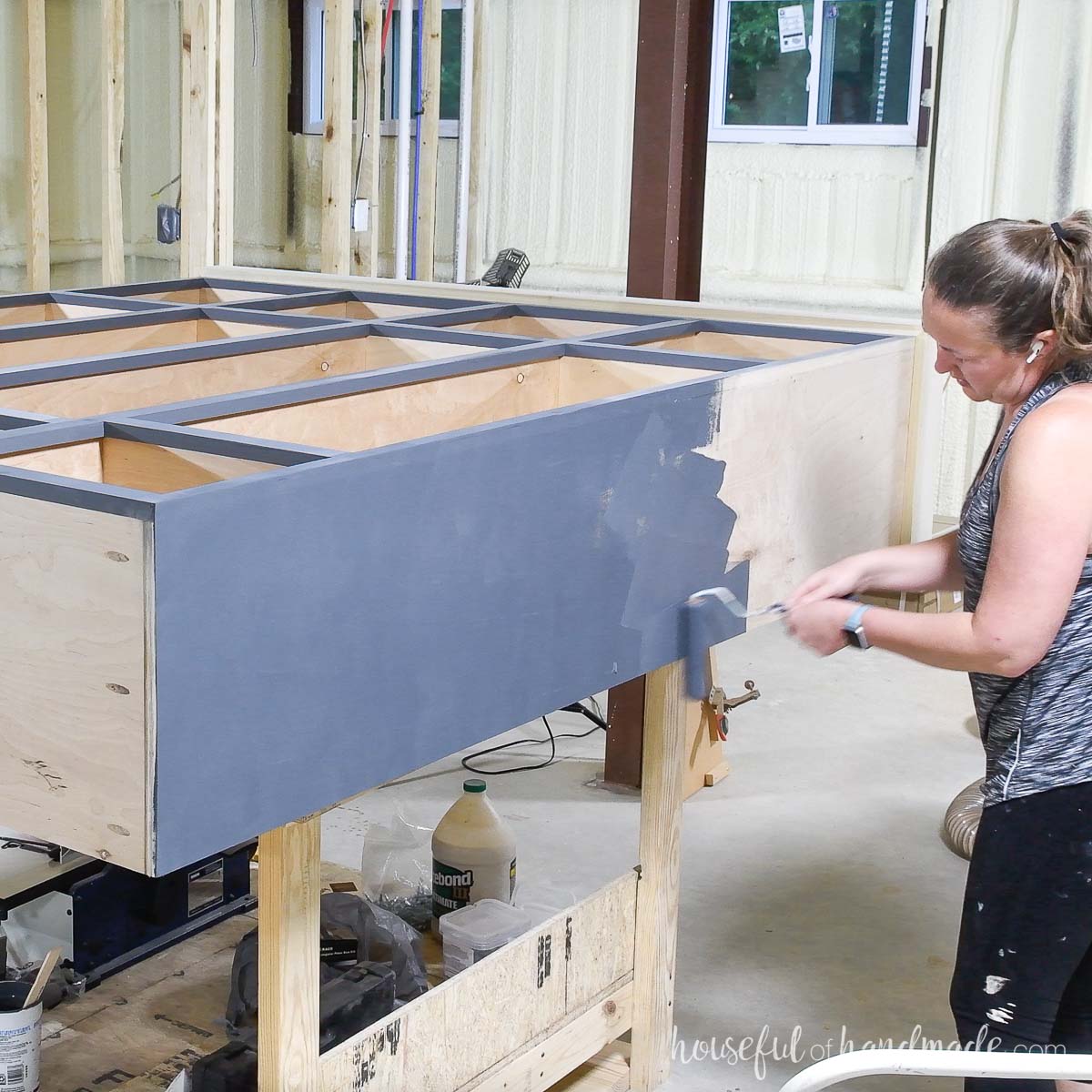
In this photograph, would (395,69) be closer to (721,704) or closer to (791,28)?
(791,28)

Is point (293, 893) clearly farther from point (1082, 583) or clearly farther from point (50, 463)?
point (1082, 583)

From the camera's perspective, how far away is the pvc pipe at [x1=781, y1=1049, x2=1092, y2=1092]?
1.06 metres

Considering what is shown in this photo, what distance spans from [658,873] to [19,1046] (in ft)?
3.19

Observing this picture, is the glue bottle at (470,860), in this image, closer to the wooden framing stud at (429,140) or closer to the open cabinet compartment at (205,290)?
the open cabinet compartment at (205,290)

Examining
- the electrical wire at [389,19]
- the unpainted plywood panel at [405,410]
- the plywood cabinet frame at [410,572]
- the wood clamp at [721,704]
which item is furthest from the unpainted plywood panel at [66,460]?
the electrical wire at [389,19]

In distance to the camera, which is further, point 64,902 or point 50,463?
point 64,902

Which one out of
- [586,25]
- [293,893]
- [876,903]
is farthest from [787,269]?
[293,893]

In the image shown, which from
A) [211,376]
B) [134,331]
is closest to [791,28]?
[134,331]

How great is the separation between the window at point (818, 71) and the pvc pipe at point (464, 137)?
39.9 inches

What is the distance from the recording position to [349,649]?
49.8 inches

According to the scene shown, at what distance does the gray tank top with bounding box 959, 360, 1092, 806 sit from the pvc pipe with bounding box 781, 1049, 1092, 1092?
606 mm

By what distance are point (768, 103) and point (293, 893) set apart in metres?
4.99

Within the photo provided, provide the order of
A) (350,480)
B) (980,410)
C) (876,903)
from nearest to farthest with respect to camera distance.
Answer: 1. (350,480)
2. (876,903)
3. (980,410)

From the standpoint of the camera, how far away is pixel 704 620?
70.1 inches
